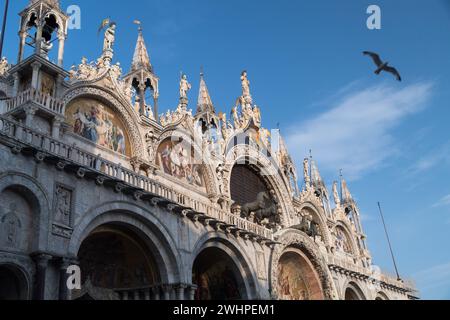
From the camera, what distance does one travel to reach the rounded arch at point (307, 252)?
80.1 ft

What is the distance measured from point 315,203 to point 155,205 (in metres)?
18.2

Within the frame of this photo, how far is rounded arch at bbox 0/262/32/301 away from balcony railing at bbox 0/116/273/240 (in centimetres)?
325

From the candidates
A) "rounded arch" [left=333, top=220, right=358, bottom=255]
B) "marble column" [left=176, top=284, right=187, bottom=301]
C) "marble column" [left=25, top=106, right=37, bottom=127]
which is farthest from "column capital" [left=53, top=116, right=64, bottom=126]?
"rounded arch" [left=333, top=220, right=358, bottom=255]

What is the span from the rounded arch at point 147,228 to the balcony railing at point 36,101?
3892 millimetres

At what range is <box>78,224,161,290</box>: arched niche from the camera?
16812 mm

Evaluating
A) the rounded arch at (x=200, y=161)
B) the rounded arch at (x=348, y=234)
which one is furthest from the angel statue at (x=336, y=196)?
the rounded arch at (x=200, y=161)

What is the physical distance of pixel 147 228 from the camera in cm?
1711

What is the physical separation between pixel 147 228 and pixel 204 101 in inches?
477

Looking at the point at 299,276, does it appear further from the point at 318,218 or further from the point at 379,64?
the point at 379,64

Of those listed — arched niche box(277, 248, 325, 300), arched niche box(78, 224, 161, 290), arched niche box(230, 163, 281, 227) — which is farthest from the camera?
arched niche box(277, 248, 325, 300)

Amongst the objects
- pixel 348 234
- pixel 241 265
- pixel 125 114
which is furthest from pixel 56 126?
pixel 348 234

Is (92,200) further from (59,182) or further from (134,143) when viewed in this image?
(134,143)

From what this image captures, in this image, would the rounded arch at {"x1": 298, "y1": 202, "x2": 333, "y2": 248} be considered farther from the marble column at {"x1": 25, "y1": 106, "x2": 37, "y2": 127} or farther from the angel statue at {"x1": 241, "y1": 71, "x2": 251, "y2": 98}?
the marble column at {"x1": 25, "y1": 106, "x2": 37, "y2": 127}
